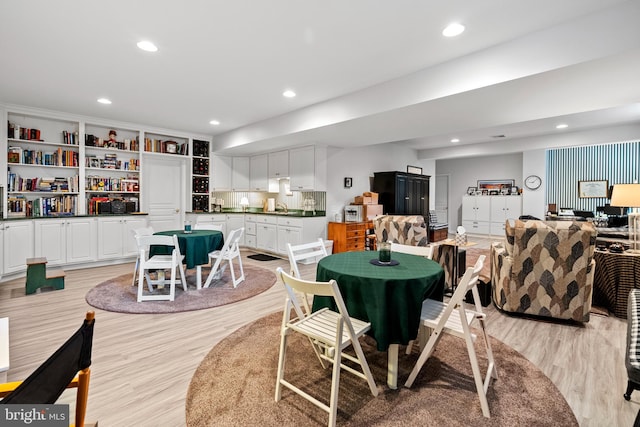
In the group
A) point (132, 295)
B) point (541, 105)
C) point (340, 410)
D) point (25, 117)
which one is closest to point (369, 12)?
point (541, 105)

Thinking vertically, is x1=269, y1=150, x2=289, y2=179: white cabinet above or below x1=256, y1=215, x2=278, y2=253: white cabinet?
above

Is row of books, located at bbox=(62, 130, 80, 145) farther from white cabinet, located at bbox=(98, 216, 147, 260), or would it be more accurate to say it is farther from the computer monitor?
the computer monitor

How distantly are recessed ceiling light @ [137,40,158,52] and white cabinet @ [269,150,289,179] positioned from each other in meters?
3.88

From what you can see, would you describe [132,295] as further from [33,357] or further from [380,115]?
[380,115]

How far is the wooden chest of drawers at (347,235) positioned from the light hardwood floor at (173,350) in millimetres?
2639

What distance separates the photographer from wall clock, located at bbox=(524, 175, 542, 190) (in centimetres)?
830

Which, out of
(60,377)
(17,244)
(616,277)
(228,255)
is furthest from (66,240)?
(616,277)

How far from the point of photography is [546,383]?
2125 mm

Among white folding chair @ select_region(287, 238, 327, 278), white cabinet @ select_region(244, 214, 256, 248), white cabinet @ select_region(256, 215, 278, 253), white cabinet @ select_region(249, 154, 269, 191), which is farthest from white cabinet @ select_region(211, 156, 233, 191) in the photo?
white folding chair @ select_region(287, 238, 327, 278)

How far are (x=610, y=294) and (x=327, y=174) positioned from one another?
4.79m

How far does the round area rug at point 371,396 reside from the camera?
1791 mm

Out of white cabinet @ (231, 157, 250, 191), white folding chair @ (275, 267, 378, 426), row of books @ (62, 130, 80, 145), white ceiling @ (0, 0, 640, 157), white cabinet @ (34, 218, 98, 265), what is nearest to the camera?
white folding chair @ (275, 267, 378, 426)

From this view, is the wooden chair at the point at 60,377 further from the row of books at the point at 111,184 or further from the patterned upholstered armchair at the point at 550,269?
the row of books at the point at 111,184

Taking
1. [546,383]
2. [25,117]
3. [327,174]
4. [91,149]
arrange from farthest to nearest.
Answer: [327,174]
[91,149]
[25,117]
[546,383]
